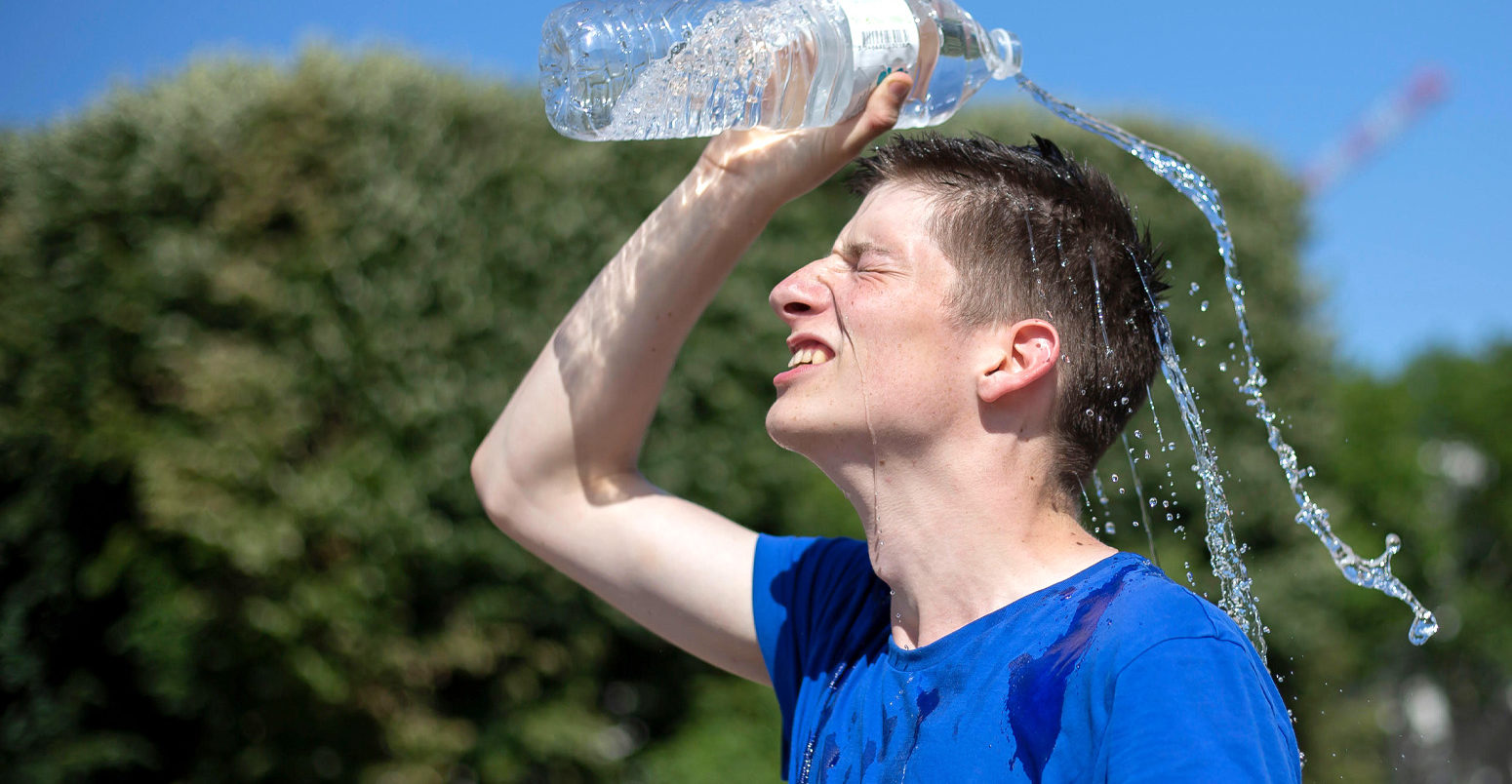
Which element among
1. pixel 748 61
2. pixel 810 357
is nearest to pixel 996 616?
pixel 810 357

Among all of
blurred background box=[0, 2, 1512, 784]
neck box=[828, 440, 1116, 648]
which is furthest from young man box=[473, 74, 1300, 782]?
blurred background box=[0, 2, 1512, 784]

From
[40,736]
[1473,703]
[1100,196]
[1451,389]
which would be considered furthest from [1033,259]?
[1451,389]

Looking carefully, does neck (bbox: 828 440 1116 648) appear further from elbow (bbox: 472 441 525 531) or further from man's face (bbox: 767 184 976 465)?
elbow (bbox: 472 441 525 531)

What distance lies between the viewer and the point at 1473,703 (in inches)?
394

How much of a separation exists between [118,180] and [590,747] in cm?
363

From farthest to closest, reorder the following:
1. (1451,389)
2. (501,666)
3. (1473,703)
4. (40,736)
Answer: (1451,389), (1473,703), (501,666), (40,736)

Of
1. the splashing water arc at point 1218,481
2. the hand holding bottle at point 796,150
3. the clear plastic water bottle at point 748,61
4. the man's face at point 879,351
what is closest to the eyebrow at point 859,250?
the man's face at point 879,351

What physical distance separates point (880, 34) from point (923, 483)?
747mm

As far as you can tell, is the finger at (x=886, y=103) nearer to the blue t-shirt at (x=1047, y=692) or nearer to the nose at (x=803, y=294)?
the nose at (x=803, y=294)

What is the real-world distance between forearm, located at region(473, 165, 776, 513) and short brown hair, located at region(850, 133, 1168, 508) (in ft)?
1.27

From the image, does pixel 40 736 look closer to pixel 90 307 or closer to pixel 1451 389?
pixel 90 307

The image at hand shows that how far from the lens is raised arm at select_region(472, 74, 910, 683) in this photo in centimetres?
219

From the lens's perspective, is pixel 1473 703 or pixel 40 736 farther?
pixel 1473 703

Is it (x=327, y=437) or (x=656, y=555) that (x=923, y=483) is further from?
(x=327, y=437)
